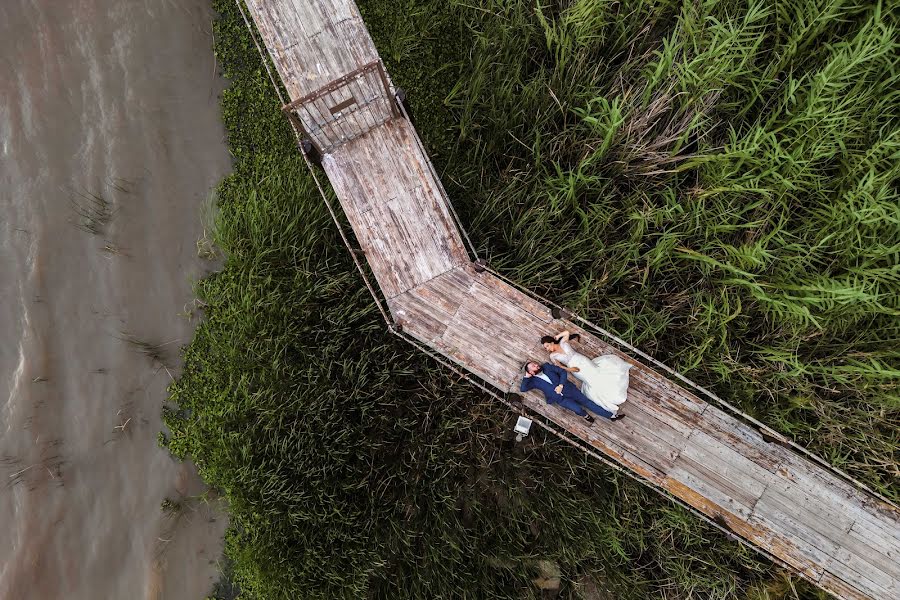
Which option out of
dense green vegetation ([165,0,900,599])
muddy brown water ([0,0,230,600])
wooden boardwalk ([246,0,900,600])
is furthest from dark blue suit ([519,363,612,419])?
muddy brown water ([0,0,230,600])

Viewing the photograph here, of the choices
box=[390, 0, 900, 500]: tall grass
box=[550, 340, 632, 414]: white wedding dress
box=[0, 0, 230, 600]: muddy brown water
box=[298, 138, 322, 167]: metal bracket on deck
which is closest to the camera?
box=[390, 0, 900, 500]: tall grass

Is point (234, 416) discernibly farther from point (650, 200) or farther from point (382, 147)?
point (650, 200)

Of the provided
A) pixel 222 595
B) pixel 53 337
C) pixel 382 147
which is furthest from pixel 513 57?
pixel 222 595

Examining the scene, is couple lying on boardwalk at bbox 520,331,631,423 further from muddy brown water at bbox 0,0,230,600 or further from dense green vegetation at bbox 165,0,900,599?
muddy brown water at bbox 0,0,230,600

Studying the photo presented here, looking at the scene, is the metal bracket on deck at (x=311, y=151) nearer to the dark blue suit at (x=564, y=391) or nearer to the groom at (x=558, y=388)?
the groom at (x=558, y=388)

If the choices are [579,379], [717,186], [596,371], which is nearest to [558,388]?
[579,379]

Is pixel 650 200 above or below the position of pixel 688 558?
above

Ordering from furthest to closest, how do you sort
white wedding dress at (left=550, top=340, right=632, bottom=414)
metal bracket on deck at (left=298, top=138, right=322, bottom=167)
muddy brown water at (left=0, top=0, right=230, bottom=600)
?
muddy brown water at (left=0, top=0, right=230, bottom=600)
metal bracket on deck at (left=298, top=138, right=322, bottom=167)
white wedding dress at (left=550, top=340, right=632, bottom=414)
